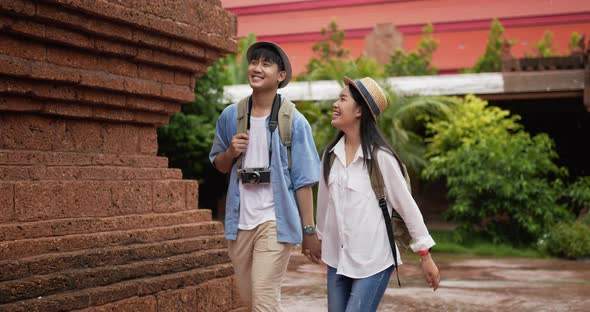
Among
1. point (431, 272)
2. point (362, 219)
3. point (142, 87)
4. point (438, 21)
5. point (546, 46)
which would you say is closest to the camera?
point (431, 272)

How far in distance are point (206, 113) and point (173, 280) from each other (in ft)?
39.1

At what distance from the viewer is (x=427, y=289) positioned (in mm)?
9055

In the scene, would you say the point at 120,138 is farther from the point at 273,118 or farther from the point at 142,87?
the point at 273,118

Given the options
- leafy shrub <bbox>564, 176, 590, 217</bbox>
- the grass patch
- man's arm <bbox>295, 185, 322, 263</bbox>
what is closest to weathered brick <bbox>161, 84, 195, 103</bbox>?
man's arm <bbox>295, 185, 322, 263</bbox>

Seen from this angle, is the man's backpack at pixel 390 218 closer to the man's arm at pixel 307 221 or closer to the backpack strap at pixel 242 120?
the man's arm at pixel 307 221

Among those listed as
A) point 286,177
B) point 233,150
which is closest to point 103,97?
point 233,150

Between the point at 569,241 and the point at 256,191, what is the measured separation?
8856 millimetres

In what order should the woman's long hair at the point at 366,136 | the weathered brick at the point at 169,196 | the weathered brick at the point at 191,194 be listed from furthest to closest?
the weathered brick at the point at 191,194 < the weathered brick at the point at 169,196 < the woman's long hair at the point at 366,136

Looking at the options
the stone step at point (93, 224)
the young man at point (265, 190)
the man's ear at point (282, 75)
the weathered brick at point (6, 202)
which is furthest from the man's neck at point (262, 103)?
the weathered brick at point (6, 202)

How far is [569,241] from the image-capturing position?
12.5 m

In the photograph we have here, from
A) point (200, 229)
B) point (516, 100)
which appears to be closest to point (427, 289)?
point (200, 229)

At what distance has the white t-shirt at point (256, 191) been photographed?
4.69 meters

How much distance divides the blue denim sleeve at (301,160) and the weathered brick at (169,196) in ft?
2.75

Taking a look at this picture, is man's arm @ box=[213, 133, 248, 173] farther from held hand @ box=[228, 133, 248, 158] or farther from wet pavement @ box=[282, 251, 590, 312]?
wet pavement @ box=[282, 251, 590, 312]
